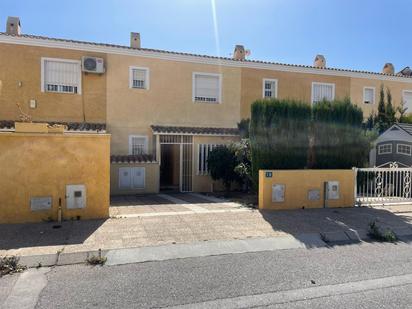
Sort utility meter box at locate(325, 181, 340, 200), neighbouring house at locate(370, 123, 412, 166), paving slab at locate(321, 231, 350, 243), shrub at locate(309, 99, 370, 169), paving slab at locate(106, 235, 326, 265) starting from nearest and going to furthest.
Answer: paving slab at locate(106, 235, 326, 265), paving slab at locate(321, 231, 350, 243), utility meter box at locate(325, 181, 340, 200), shrub at locate(309, 99, 370, 169), neighbouring house at locate(370, 123, 412, 166)

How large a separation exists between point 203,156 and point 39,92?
24.1ft

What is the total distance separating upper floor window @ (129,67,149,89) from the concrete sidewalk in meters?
7.02

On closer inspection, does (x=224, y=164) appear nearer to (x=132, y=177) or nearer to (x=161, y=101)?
(x=132, y=177)

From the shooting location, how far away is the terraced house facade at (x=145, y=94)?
13.0m

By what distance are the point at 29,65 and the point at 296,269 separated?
12.8 m

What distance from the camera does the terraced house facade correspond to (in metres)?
13.0

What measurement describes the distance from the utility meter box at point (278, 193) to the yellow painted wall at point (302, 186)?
0.09m

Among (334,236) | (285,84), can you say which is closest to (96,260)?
(334,236)

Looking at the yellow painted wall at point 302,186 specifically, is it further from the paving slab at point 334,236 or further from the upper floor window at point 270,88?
the upper floor window at point 270,88

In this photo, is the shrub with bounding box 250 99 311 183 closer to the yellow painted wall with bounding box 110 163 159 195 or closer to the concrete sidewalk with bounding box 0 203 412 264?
the concrete sidewalk with bounding box 0 203 412 264

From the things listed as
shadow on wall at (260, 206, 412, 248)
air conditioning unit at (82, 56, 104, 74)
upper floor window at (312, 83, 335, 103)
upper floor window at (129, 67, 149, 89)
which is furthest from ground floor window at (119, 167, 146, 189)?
upper floor window at (312, 83, 335, 103)

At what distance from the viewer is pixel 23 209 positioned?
736 centimetres

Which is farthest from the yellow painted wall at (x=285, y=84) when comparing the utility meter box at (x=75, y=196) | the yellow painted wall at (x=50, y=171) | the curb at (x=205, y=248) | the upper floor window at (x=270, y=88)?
the utility meter box at (x=75, y=196)

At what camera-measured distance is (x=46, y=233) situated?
6523mm
